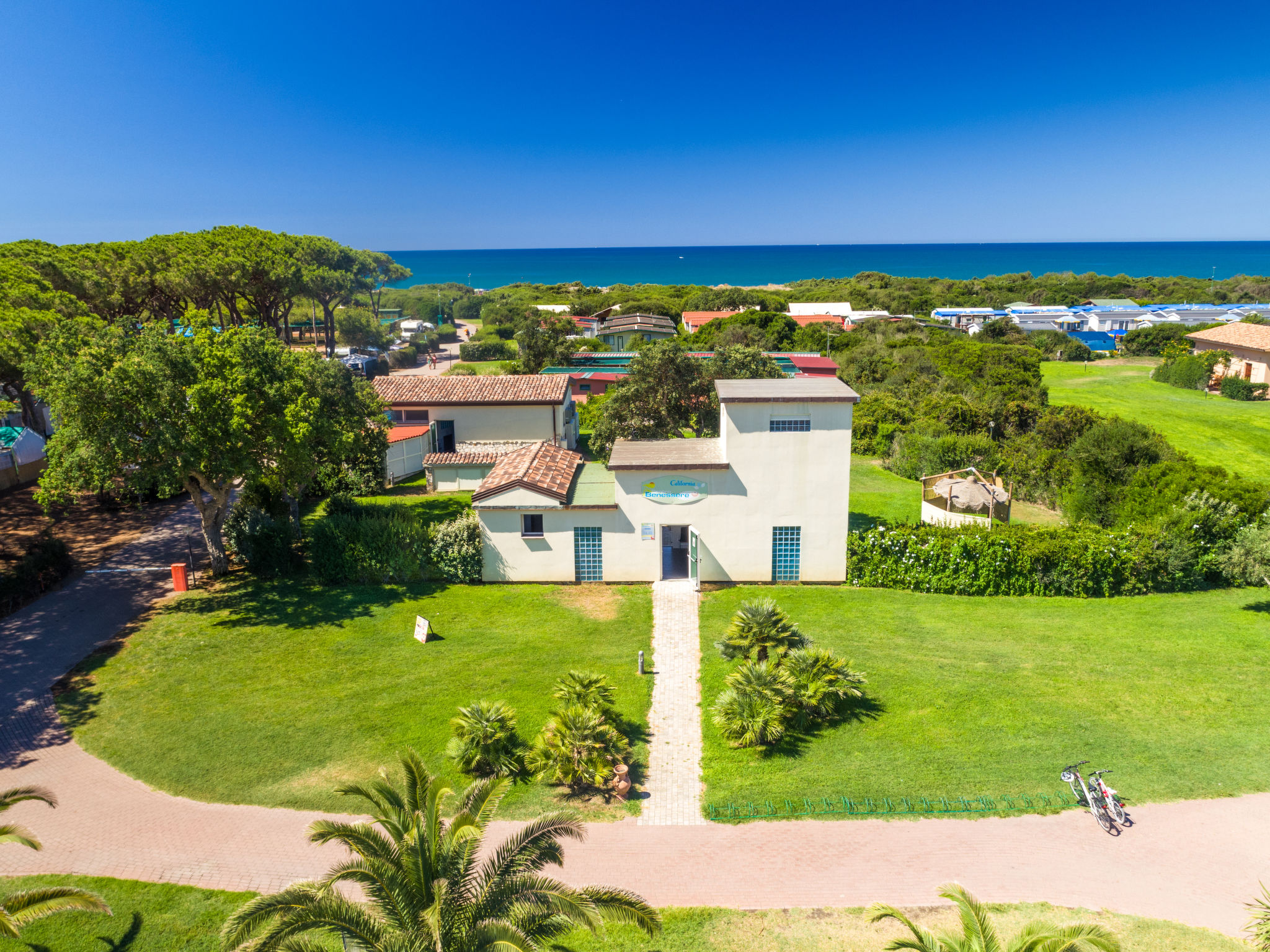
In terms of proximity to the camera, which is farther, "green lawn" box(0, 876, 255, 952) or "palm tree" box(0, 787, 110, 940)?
"green lawn" box(0, 876, 255, 952)

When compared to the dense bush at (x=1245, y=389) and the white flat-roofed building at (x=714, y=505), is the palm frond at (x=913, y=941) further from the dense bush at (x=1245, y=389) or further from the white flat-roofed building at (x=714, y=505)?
the dense bush at (x=1245, y=389)

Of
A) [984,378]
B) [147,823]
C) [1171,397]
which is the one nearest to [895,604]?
[147,823]

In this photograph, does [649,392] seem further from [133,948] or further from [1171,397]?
[1171,397]

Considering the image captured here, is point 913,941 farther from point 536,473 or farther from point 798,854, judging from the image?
point 536,473

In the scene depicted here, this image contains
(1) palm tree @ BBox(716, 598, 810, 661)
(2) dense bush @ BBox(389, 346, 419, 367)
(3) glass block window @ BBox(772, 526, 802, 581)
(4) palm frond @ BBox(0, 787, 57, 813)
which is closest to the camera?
(4) palm frond @ BBox(0, 787, 57, 813)

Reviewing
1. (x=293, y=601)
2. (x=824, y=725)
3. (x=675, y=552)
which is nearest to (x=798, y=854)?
(x=824, y=725)

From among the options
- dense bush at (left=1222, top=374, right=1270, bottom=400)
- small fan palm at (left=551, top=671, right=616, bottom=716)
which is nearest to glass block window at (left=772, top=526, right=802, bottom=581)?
small fan palm at (left=551, top=671, right=616, bottom=716)

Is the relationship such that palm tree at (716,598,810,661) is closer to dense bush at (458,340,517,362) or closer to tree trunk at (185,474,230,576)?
tree trunk at (185,474,230,576)
